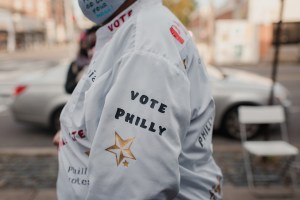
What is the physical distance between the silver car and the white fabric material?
17.8ft

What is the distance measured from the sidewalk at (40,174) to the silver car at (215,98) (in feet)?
2.59

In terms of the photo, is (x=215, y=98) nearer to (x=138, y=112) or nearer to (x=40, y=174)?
(x=40, y=174)

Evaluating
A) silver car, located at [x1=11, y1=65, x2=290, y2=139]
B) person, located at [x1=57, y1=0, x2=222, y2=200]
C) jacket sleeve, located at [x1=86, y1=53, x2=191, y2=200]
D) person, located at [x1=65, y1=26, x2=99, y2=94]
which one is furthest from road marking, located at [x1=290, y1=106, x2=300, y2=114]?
jacket sleeve, located at [x1=86, y1=53, x2=191, y2=200]

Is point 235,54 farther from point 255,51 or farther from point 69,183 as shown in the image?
point 69,183

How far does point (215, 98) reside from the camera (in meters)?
6.39

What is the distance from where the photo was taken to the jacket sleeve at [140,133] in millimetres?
859

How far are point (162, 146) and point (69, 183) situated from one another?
0.39 metres

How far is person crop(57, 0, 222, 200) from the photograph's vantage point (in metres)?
0.86

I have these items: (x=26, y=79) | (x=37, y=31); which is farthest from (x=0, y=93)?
(x=37, y=31)

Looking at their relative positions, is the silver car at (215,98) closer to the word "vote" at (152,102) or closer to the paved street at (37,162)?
the paved street at (37,162)

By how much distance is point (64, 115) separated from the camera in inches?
45.1

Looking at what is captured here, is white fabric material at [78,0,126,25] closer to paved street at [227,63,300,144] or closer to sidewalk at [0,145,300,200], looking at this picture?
sidewalk at [0,145,300,200]

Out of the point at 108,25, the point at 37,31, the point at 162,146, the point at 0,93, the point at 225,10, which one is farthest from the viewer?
the point at 37,31

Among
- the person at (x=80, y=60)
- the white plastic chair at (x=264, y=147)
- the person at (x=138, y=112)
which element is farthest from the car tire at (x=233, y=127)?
the person at (x=138, y=112)
